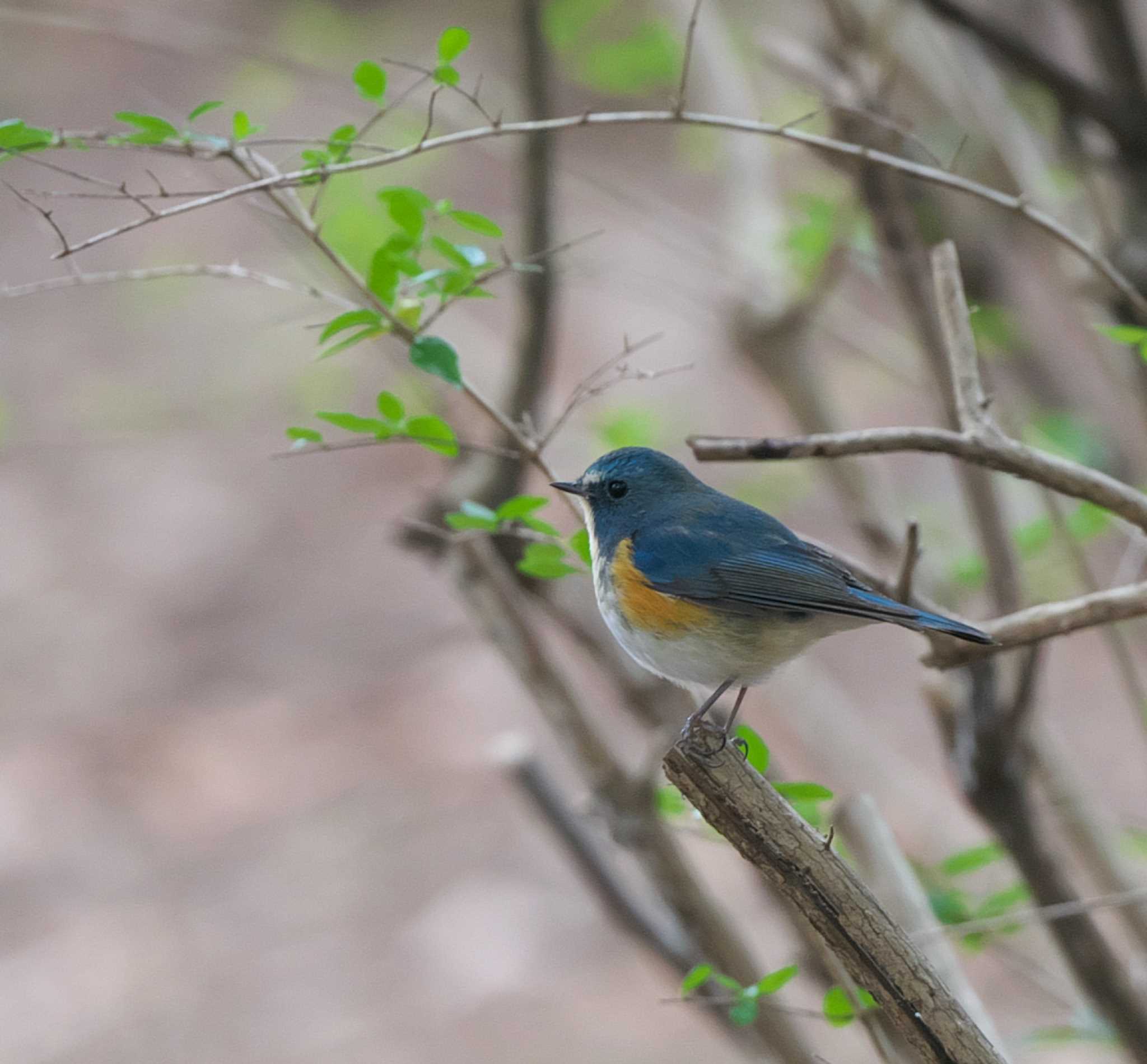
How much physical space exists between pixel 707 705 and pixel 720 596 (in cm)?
18

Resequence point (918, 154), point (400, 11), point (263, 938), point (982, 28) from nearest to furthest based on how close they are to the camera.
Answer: point (982, 28)
point (918, 154)
point (263, 938)
point (400, 11)

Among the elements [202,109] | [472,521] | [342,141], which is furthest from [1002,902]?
[202,109]

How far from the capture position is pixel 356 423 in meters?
1.82

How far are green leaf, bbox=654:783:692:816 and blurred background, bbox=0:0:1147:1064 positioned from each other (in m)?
0.24

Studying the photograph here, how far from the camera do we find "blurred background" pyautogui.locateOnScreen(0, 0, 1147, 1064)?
318 centimetres

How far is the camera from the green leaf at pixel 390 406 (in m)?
1.88

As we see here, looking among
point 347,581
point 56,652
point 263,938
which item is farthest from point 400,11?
point 263,938

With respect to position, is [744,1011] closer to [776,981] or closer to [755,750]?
[776,981]

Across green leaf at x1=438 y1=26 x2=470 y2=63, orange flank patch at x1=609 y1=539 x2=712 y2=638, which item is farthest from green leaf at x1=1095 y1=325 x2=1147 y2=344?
green leaf at x1=438 y1=26 x2=470 y2=63

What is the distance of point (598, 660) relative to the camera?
2965mm

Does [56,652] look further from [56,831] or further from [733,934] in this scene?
[733,934]

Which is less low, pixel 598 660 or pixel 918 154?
pixel 918 154

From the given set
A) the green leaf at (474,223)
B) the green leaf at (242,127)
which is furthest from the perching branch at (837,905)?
the green leaf at (242,127)

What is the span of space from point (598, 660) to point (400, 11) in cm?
796
